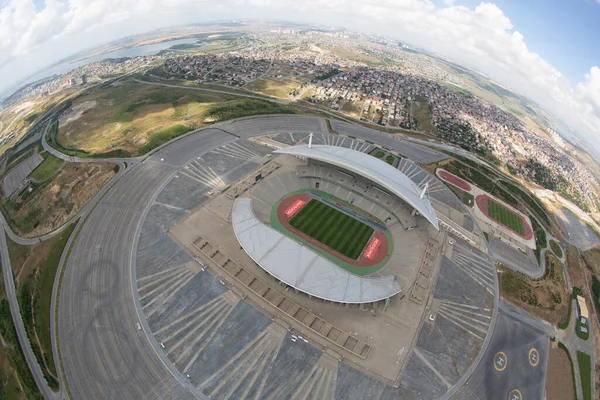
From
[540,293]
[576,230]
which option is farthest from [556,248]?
[540,293]

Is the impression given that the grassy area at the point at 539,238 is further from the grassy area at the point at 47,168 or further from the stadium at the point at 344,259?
the grassy area at the point at 47,168

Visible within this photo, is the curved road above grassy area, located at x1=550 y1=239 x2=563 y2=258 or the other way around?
the other way around

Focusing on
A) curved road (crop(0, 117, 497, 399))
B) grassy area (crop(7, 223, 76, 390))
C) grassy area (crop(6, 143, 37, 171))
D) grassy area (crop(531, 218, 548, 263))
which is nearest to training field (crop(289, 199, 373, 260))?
curved road (crop(0, 117, 497, 399))

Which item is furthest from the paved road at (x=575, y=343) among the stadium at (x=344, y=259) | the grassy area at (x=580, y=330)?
the stadium at (x=344, y=259)

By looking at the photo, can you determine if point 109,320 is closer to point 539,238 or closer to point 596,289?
point 539,238

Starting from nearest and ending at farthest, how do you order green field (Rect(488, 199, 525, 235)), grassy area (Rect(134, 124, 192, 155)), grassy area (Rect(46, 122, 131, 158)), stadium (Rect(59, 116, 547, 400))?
stadium (Rect(59, 116, 547, 400)), green field (Rect(488, 199, 525, 235)), grassy area (Rect(46, 122, 131, 158)), grassy area (Rect(134, 124, 192, 155))

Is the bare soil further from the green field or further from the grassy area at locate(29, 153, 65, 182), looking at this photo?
the grassy area at locate(29, 153, 65, 182)
